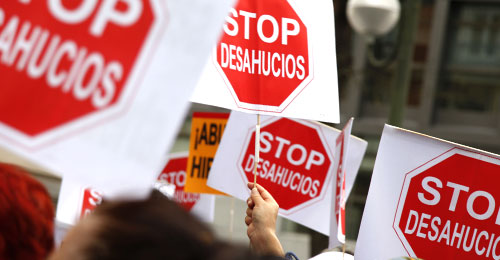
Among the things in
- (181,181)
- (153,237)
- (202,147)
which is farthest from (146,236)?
(181,181)

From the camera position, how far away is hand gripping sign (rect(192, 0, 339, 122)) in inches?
123

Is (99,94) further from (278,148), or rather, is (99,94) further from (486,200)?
A: (278,148)

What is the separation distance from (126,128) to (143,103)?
2.2 inches

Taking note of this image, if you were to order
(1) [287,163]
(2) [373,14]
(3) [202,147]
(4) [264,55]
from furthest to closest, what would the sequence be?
(2) [373,14] < (3) [202,147] < (1) [287,163] < (4) [264,55]

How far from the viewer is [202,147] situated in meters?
5.43

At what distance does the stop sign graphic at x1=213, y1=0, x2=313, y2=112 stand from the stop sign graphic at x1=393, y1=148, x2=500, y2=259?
57 centimetres

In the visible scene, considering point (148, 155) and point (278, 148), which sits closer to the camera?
point (148, 155)

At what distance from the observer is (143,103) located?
59.9 inches

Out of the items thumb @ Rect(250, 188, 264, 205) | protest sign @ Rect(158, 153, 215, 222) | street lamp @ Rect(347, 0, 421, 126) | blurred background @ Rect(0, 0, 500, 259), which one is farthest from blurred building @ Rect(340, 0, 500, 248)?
thumb @ Rect(250, 188, 264, 205)

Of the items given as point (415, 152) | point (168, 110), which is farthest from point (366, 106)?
point (168, 110)

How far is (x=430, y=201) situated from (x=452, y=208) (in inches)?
3.2

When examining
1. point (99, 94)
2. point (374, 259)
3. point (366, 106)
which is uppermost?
point (99, 94)

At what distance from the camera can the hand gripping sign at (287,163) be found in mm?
4543

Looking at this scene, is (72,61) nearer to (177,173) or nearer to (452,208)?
(452,208)
